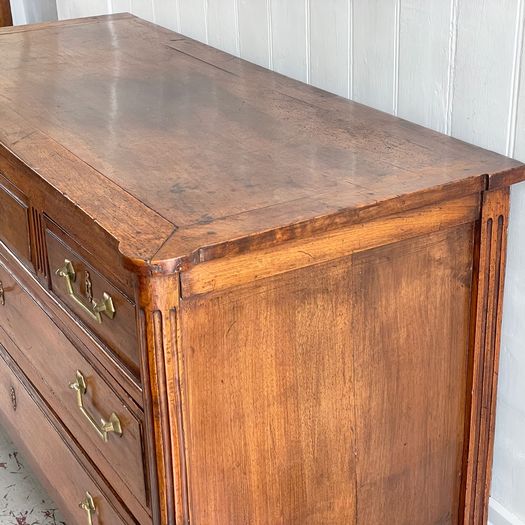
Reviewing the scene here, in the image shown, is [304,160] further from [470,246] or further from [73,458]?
[73,458]

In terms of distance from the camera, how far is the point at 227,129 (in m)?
1.58

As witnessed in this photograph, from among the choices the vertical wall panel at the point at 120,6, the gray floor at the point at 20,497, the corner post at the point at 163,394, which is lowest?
the gray floor at the point at 20,497

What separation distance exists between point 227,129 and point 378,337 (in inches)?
17.4

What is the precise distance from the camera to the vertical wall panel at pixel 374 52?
1.62 m

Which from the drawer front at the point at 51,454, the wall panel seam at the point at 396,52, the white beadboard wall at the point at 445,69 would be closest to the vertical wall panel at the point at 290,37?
the white beadboard wall at the point at 445,69

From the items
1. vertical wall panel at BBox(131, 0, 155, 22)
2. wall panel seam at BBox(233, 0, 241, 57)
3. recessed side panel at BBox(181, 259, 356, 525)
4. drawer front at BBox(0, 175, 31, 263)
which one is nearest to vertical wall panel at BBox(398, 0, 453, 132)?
recessed side panel at BBox(181, 259, 356, 525)

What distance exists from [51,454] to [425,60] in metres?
1.00

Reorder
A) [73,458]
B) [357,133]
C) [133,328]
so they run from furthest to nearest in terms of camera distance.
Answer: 1. [73,458]
2. [357,133]
3. [133,328]

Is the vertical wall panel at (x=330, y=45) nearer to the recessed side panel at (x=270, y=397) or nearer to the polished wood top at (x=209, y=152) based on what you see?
the polished wood top at (x=209, y=152)

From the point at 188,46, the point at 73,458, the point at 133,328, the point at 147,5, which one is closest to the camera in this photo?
the point at 133,328

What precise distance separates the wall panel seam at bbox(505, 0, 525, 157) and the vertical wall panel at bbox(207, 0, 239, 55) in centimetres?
81

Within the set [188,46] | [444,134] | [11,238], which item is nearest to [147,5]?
[188,46]

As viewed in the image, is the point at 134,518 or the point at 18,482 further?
the point at 18,482

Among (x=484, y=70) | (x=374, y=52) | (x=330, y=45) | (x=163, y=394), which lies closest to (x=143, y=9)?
(x=330, y=45)
